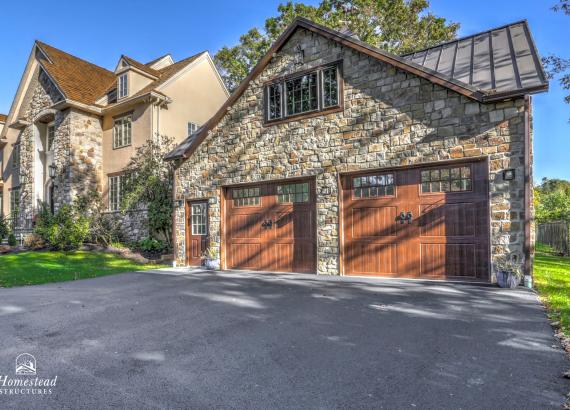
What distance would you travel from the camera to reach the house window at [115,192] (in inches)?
612

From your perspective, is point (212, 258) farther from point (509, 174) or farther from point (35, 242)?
point (35, 242)

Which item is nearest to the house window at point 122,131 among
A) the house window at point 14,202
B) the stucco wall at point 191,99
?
the stucco wall at point 191,99

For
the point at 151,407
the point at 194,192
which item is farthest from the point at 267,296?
the point at 194,192

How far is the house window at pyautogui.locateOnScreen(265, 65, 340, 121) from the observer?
8.58m

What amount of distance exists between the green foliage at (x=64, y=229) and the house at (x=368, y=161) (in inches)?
218

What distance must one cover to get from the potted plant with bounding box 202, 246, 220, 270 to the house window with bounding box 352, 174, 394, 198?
455 centimetres

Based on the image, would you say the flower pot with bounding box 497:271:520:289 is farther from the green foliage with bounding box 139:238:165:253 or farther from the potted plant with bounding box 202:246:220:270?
the green foliage with bounding box 139:238:165:253

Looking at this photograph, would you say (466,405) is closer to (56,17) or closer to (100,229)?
(100,229)

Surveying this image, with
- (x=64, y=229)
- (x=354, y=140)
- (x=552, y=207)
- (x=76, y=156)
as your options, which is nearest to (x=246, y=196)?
(x=354, y=140)

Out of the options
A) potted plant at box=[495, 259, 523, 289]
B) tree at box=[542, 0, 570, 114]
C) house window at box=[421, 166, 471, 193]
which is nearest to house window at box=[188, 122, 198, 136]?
house window at box=[421, 166, 471, 193]

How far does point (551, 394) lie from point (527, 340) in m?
1.27

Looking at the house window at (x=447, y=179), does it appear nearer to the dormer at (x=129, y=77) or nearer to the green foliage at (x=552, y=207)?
the dormer at (x=129, y=77)

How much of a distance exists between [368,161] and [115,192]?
1265 cm

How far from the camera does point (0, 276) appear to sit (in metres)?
8.55
